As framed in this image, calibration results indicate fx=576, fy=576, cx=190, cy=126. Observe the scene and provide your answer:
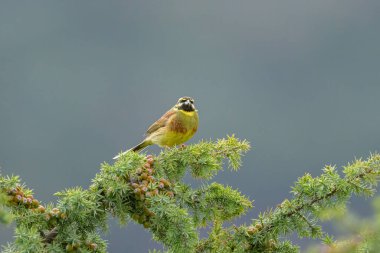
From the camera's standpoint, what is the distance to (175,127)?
7203 millimetres

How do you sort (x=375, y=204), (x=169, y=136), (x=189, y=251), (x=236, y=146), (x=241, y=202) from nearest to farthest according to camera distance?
(x=375, y=204) → (x=189, y=251) → (x=241, y=202) → (x=236, y=146) → (x=169, y=136)

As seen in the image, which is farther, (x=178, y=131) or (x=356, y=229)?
(x=178, y=131)

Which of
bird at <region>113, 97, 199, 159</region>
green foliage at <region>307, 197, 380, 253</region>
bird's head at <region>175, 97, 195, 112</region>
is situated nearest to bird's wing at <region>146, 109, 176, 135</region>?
bird at <region>113, 97, 199, 159</region>

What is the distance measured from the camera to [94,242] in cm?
347

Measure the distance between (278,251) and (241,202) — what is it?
1.39 feet

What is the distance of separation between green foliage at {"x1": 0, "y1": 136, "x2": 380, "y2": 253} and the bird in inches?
126

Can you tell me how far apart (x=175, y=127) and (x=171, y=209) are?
3809 millimetres

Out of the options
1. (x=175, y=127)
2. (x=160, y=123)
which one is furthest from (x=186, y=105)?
(x=175, y=127)

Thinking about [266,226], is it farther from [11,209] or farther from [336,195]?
[11,209]

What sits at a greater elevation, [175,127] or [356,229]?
[175,127]

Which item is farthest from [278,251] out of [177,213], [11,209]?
[11,209]

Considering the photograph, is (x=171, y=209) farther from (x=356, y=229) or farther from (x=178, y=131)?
(x=178, y=131)

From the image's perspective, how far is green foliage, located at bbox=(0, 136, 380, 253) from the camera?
337 centimetres

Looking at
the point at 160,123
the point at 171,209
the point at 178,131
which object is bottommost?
the point at 171,209
